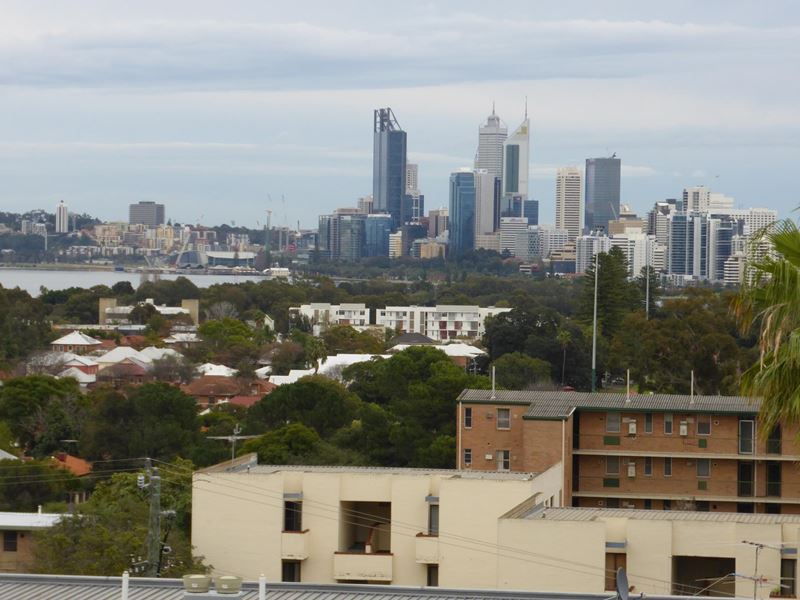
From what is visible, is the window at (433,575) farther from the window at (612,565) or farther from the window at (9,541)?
the window at (9,541)

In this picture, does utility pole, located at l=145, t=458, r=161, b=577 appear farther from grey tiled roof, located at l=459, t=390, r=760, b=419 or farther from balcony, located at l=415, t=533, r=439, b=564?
grey tiled roof, located at l=459, t=390, r=760, b=419

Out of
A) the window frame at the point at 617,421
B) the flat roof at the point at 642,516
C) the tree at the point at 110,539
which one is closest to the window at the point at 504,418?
the window frame at the point at 617,421

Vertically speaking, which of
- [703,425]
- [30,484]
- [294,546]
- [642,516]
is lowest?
[30,484]

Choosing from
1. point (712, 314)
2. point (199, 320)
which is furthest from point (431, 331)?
point (712, 314)

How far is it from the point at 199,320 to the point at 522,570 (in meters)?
109

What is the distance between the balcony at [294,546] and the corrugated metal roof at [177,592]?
9852 mm

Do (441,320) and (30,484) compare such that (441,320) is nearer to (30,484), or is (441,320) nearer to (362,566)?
(30,484)

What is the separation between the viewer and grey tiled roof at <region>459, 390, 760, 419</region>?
30.7m

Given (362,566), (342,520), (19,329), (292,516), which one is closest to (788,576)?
(362,566)

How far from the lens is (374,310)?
12769 centimetres

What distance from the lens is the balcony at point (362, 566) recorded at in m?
23.5

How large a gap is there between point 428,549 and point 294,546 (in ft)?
6.54

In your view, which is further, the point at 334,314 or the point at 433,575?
the point at 334,314

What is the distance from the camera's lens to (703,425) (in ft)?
102
